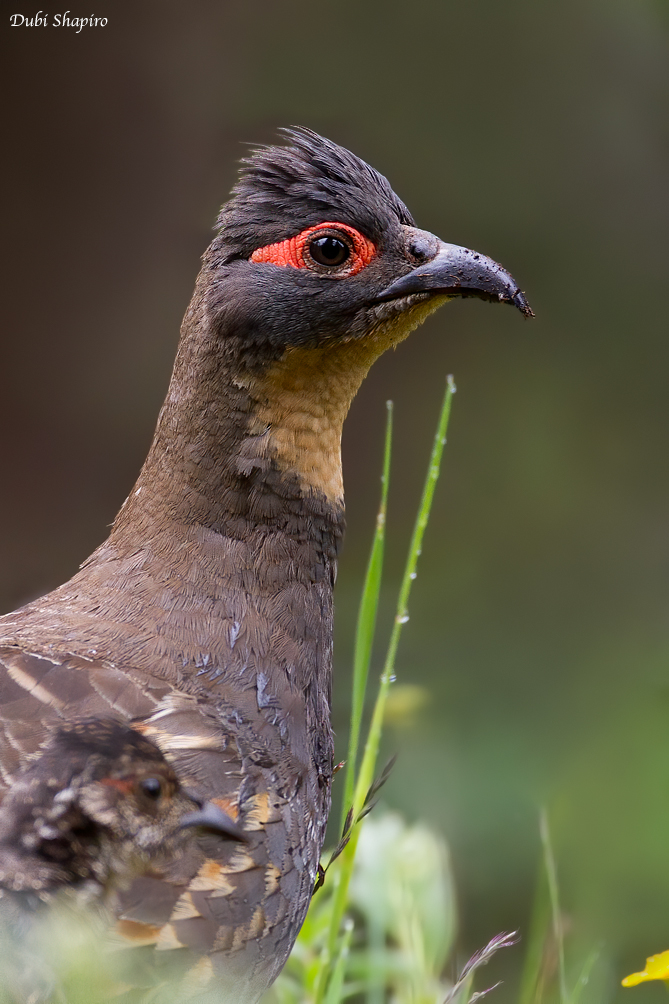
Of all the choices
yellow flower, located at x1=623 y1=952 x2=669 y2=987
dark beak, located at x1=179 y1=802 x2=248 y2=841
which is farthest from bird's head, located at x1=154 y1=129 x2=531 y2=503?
yellow flower, located at x1=623 y1=952 x2=669 y2=987

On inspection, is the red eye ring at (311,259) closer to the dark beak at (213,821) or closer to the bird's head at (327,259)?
the bird's head at (327,259)

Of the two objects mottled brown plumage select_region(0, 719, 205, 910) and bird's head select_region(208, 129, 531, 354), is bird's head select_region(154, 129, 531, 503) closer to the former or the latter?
bird's head select_region(208, 129, 531, 354)

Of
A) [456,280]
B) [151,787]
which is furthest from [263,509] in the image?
[151,787]

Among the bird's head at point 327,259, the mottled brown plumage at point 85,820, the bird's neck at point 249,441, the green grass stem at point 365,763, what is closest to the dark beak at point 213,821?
the mottled brown plumage at point 85,820

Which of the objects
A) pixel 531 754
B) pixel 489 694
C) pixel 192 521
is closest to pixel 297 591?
pixel 192 521

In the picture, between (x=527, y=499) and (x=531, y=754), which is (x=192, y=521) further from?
(x=527, y=499)

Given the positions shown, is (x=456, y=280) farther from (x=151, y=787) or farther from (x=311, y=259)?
(x=151, y=787)

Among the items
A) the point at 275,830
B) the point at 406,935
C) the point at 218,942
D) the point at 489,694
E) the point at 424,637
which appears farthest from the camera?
the point at 424,637
